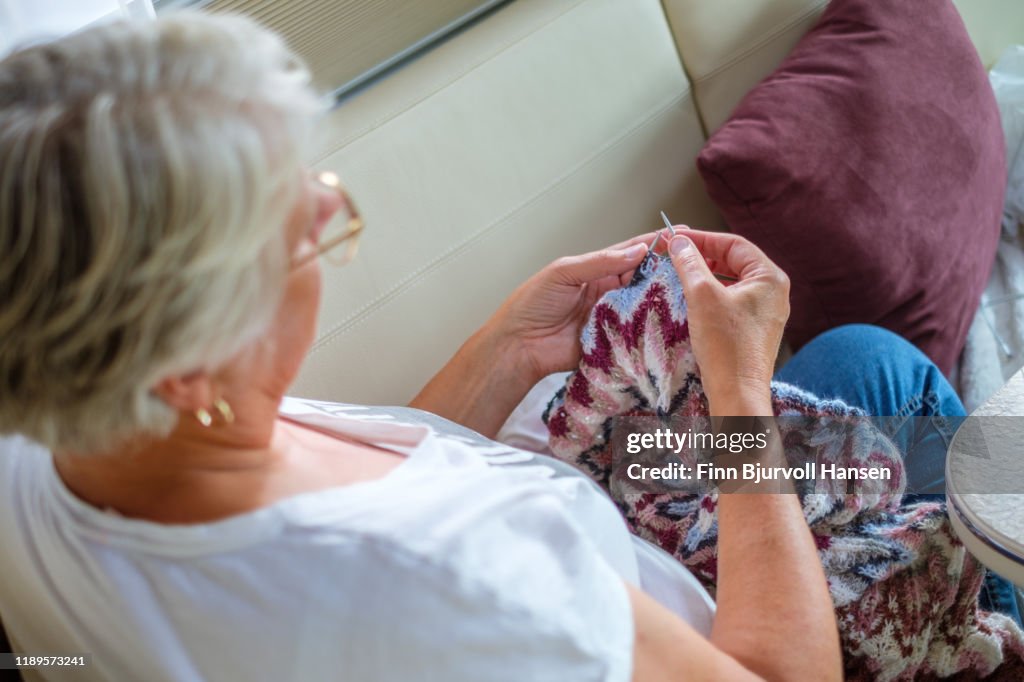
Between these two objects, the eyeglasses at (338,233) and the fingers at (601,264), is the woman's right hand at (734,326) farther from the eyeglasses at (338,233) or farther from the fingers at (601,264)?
the eyeglasses at (338,233)

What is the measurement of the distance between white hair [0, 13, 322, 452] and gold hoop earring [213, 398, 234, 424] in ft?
0.15

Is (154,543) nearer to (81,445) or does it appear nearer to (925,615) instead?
(81,445)

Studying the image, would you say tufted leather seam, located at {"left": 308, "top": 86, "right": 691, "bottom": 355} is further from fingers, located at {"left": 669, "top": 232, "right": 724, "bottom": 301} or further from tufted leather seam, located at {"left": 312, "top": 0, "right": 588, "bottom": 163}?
fingers, located at {"left": 669, "top": 232, "right": 724, "bottom": 301}

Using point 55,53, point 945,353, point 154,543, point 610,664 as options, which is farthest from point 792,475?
point 55,53

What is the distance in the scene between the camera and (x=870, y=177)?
1377 millimetres

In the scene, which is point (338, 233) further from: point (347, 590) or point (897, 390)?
point (897, 390)

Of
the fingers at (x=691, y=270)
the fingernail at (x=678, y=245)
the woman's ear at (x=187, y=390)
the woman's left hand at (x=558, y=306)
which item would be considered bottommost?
the woman's left hand at (x=558, y=306)

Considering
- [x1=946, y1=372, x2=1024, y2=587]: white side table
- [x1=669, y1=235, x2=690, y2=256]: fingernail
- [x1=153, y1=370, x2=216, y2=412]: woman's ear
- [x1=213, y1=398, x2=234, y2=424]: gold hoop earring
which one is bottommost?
[x1=946, y1=372, x2=1024, y2=587]: white side table

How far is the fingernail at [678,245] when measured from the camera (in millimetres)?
1032

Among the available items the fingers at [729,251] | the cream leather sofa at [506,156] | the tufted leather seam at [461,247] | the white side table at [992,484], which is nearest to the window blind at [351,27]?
the cream leather sofa at [506,156]

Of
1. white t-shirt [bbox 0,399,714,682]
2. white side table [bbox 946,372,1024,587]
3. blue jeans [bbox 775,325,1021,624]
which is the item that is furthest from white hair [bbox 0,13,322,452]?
blue jeans [bbox 775,325,1021,624]

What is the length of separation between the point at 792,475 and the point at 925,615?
19cm

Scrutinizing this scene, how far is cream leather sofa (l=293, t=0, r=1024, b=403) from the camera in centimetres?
121

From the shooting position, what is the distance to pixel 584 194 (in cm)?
139
